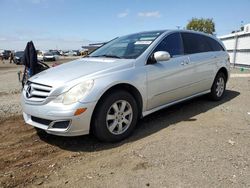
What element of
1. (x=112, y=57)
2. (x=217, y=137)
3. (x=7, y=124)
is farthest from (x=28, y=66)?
(x=217, y=137)

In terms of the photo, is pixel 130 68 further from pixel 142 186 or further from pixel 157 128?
pixel 142 186

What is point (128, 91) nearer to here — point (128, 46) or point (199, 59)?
point (128, 46)

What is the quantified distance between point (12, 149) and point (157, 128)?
2.35m

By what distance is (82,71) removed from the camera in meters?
4.05

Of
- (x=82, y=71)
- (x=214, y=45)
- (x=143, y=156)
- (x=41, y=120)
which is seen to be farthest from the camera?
(x=214, y=45)

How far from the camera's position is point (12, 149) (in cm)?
401

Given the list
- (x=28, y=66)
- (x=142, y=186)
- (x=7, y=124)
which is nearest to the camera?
(x=142, y=186)

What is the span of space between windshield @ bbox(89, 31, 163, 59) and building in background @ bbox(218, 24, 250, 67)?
1065 cm

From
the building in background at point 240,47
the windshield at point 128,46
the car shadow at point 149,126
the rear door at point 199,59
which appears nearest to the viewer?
the car shadow at point 149,126

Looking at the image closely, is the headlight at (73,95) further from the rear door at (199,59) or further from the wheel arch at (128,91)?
the rear door at (199,59)

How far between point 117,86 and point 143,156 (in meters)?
1.13

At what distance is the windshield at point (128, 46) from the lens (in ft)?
15.3

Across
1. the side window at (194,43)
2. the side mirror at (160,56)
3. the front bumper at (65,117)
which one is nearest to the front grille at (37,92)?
the front bumper at (65,117)

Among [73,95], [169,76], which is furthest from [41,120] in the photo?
[169,76]
